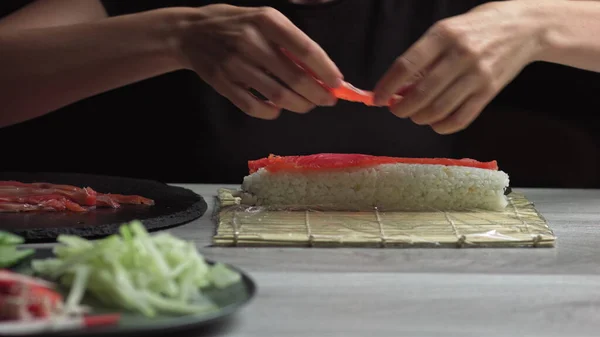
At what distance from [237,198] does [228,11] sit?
42 cm

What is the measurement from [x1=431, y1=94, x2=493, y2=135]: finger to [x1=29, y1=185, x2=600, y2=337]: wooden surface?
11.1 inches

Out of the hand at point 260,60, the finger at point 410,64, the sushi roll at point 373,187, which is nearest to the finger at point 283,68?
the hand at point 260,60

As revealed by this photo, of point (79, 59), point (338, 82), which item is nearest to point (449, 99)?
point (338, 82)

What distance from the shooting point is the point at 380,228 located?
68.4 inches

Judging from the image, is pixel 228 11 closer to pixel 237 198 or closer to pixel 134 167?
pixel 237 198

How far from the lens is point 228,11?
1.85m

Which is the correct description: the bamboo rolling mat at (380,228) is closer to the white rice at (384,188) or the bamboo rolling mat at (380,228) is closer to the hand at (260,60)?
the white rice at (384,188)

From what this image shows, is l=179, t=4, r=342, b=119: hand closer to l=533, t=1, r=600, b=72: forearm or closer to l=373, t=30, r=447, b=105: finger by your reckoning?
l=373, t=30, r=447, b=105: finger

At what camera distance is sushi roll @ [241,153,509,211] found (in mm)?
1922

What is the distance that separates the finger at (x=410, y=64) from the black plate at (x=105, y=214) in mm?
452

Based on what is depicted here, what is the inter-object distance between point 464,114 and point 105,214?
0.72 meters

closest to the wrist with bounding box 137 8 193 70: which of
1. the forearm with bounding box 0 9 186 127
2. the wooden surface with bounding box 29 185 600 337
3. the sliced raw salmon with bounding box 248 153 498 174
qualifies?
the forearm with bounding box 0 9 186 127

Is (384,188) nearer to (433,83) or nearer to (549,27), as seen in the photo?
(433,83)

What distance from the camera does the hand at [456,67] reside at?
5.64ft
